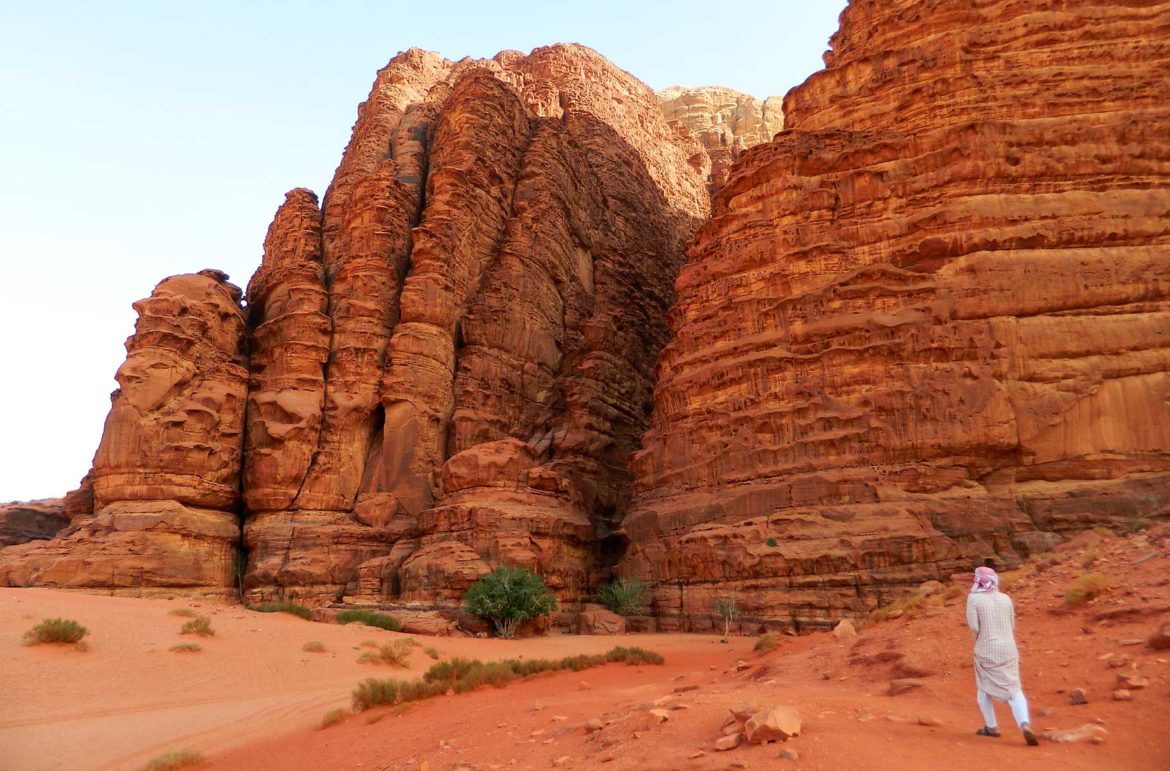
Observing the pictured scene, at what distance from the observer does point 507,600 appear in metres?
23.5

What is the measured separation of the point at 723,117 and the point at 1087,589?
79553 millimetres

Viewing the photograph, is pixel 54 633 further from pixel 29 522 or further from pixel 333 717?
pixel 29 522

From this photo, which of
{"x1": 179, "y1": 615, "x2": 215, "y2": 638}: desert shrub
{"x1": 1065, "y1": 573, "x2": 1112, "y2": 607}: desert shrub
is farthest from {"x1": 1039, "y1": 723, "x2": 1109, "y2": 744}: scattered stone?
{"x1": 179, "y1": 615, "x2": 215, "y2": 638}: desert shrub

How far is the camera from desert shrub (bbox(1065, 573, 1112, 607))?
31.6 feet

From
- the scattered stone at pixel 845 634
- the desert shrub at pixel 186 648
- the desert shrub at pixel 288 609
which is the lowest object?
the desert shrub at pixel 186 648

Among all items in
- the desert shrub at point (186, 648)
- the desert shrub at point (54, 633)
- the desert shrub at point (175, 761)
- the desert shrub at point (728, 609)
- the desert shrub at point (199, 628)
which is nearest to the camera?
the desert shrub at point (175, 761)

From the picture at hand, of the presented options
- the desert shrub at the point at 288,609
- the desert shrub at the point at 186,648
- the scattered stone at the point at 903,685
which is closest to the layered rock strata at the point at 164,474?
the desert shrub at the point at 288,609

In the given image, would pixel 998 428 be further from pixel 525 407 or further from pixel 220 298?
pixel 220 298

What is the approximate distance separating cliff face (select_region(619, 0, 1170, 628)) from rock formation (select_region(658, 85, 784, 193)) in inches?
1824

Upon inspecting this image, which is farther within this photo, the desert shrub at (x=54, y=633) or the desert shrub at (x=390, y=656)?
the desert shrub at (x=390, y=656)

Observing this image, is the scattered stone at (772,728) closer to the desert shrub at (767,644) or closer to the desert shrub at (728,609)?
the desert shrub at (767,644)

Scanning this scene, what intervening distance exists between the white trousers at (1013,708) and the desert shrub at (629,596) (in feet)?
65.1

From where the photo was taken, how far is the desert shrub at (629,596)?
25.6m

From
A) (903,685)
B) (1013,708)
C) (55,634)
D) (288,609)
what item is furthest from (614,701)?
(288,609)
